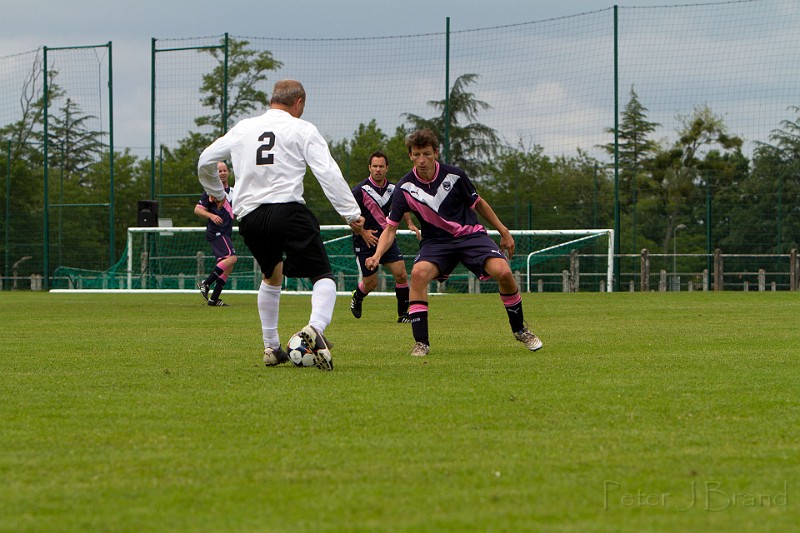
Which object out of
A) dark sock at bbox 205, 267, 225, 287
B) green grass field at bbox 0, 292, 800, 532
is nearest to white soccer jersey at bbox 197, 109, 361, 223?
green grass field at bbox 0, 292, 800, 532

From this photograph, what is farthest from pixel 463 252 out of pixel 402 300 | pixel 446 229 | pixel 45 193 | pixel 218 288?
pixel 45 193

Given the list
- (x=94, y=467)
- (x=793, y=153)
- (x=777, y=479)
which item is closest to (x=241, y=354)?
(x=94, y=467)

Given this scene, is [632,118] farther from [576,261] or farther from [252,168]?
[252,168]

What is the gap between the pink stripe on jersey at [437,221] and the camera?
27.8 ft

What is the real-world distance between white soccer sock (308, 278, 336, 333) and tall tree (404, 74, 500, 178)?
2119 cm

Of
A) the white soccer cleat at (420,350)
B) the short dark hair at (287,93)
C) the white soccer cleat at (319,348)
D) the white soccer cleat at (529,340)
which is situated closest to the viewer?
the white soccer cleat at (319,348)

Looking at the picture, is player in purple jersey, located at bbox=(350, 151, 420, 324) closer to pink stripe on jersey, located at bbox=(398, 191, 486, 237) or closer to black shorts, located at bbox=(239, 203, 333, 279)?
pink stripe on jersey, located at bbox=(398, 191, 486, 237)

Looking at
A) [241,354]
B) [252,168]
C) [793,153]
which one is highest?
[793,153]

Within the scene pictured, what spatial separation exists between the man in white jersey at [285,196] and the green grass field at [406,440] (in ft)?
2.04

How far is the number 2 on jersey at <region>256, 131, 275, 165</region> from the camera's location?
7.05 metres

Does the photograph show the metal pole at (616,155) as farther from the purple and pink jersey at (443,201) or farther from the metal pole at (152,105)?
the purple and pink jersey at (443,201)

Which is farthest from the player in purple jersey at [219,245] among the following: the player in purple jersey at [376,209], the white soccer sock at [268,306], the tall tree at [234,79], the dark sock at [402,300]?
the tall tree at [234,79]

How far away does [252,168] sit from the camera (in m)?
7.08

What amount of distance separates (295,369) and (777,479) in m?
3.97
